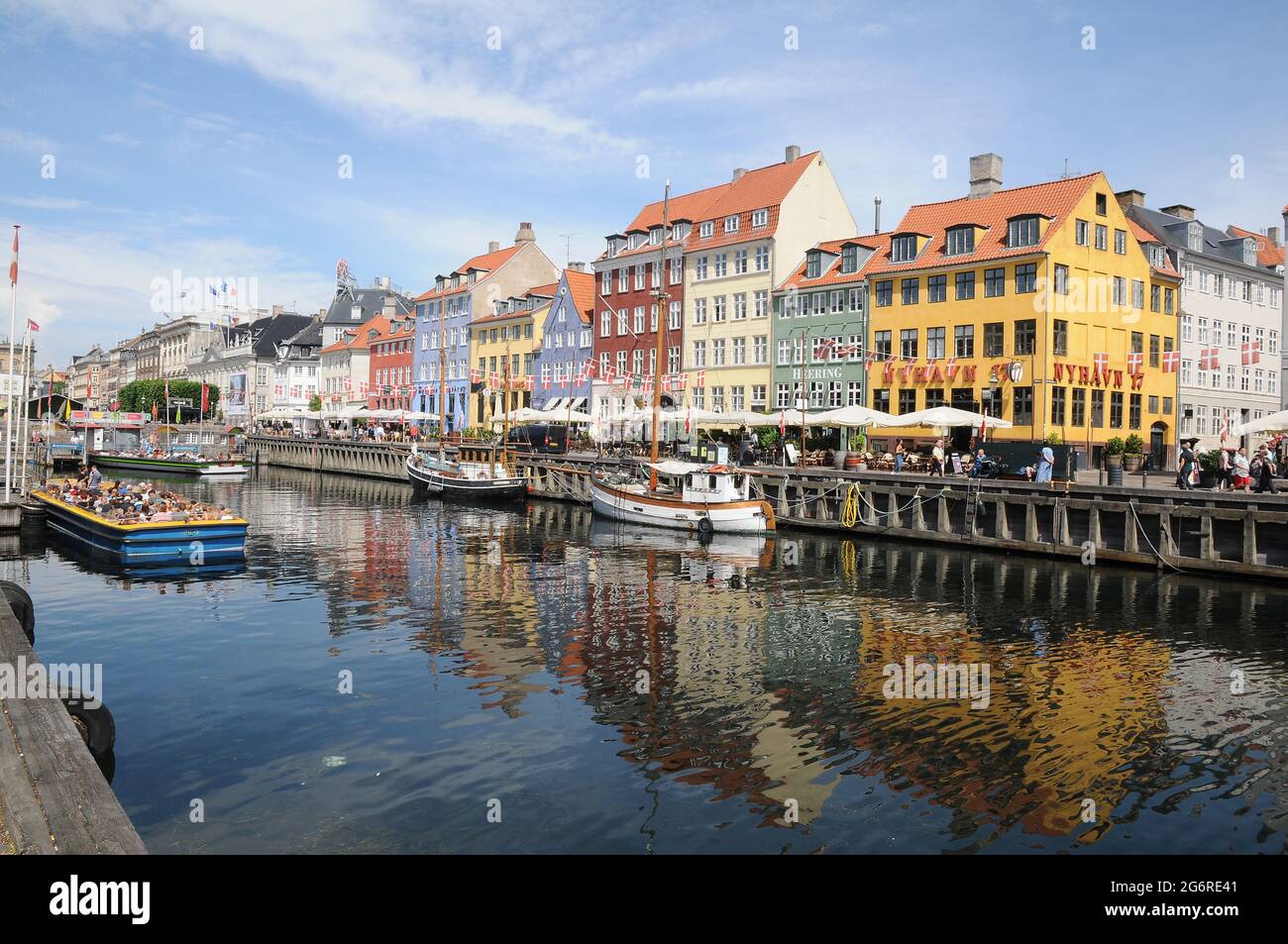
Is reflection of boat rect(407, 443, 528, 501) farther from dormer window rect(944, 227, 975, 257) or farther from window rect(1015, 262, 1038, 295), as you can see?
window rect(1015, 262, 1038, 295)

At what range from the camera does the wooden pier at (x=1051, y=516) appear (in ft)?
96.7

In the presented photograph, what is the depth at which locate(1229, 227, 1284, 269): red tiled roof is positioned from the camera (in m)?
70.2

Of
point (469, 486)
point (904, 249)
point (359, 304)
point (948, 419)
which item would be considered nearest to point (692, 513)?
point (948, 419)

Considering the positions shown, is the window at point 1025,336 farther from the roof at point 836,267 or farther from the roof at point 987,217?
the roof at point 836,267

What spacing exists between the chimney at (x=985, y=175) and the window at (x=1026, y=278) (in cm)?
884

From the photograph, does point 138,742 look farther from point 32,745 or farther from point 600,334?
point 600,334

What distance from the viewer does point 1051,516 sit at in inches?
1419

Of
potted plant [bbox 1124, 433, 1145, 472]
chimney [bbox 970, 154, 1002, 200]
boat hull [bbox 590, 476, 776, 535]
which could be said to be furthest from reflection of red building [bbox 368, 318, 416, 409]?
potted plant [bbox 1124, 433, 1145, 472]

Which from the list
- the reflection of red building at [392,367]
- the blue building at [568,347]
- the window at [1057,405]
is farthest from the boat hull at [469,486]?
the reflection of red building at [392,367]

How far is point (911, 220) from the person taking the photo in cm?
6116

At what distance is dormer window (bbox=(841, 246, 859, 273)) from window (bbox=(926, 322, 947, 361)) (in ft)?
25.4

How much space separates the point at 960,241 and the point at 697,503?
25.6 m

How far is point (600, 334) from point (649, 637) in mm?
60831
